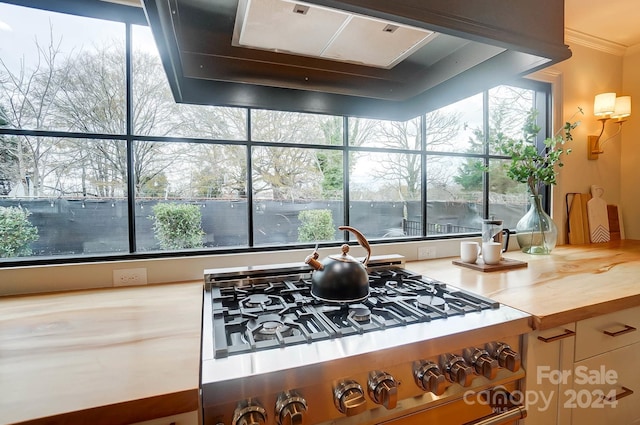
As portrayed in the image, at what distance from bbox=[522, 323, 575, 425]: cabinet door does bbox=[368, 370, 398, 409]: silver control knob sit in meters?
0.54

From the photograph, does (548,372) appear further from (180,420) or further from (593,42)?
(593,42)

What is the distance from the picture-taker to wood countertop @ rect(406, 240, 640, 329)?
1.04 metres

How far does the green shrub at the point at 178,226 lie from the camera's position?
4.72 ft

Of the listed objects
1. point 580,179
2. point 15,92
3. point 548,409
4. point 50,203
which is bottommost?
point 548,409

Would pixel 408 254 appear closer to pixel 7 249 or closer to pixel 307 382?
pixel 307 382

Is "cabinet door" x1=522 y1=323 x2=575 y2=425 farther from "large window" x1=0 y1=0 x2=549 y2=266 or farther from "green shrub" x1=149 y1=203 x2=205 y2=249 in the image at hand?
"green shrub" x1=149 y1=203 x2=205 y2=249

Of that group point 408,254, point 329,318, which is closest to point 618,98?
point 408,254

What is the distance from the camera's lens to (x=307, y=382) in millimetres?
671

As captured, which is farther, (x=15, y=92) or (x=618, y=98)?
(x=618, y=98)

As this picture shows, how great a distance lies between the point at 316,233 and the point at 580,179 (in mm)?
2201

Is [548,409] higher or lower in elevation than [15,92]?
lower

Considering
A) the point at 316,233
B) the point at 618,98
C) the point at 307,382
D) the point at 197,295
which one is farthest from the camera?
the point at 618,98

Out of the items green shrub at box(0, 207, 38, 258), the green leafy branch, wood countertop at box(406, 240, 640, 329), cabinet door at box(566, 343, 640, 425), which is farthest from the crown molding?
green shrub at box(0, 207, 38, 258)

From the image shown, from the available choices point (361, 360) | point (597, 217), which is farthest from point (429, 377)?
point (597, 217)
